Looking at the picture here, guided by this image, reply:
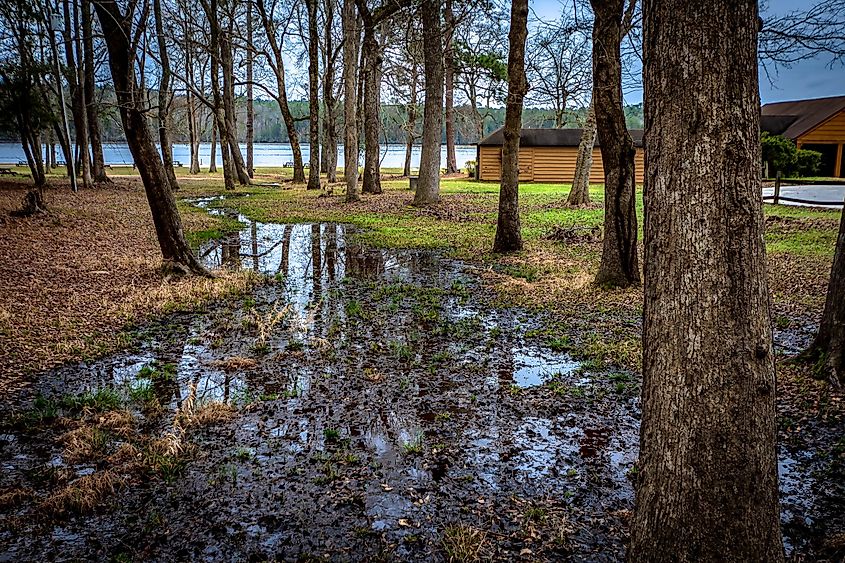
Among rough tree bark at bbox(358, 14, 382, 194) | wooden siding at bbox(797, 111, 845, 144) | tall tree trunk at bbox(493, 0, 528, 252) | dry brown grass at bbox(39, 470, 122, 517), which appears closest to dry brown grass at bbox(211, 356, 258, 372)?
dry brown grass at bbox(39, 470, 122, 517)

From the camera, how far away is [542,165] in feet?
122

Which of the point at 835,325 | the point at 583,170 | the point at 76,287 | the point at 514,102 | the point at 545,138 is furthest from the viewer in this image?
the point at 545,138

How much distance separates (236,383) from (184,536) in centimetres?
231

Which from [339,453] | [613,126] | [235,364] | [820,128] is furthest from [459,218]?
[820,128]

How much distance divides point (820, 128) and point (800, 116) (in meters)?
3.26

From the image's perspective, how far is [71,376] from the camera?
17.9 feet

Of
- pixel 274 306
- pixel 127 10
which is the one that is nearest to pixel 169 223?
pixel 274 306

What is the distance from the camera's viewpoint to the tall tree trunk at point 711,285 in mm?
2201

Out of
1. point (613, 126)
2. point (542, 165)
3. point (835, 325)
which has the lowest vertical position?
point (835, 325)

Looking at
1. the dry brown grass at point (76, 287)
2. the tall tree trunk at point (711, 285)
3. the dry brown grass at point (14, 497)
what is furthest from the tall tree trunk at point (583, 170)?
the dry brown grass at point (14, 497)

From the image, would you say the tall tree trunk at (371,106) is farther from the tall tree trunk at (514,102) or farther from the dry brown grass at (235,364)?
the dry brown grass at (235,364)

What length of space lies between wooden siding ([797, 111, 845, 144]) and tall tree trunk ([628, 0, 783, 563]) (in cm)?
3898

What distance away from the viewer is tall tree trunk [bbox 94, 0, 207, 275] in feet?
27.7

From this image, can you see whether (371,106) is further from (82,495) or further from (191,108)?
(191,108)
